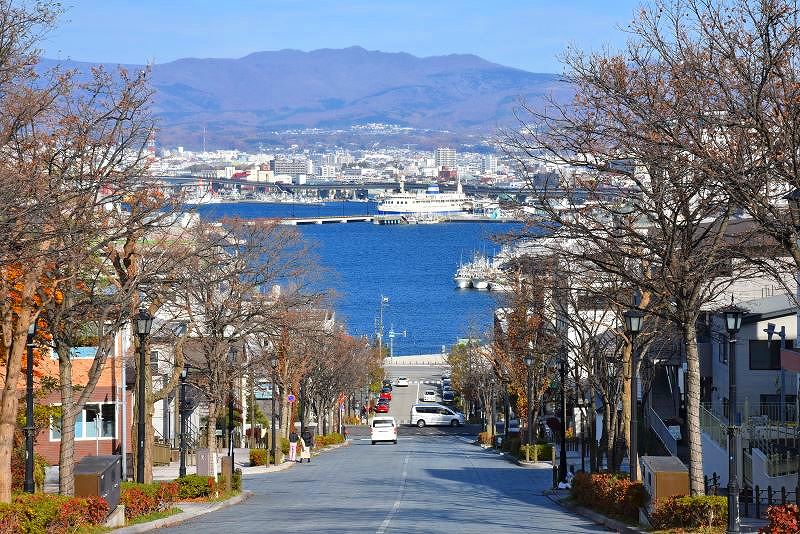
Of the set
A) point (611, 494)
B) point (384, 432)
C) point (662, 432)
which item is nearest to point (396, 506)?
point (611, 494)

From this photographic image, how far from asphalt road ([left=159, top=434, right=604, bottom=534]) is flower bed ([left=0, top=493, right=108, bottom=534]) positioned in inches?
75.1

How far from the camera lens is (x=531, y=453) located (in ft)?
155

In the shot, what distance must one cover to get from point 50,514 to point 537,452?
31.6 metres

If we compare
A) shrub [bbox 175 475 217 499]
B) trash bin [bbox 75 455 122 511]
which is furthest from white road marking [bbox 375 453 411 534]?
trash bin [bbox 75 455 122 511]

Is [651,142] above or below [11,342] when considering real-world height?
above

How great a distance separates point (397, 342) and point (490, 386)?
85.4m

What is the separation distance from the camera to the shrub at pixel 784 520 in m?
14.9

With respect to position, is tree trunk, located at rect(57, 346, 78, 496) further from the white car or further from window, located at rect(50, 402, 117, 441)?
the white car

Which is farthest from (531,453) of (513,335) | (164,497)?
(164,497)

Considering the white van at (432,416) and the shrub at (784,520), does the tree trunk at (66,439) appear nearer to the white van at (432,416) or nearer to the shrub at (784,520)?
the shrub at (784,520)

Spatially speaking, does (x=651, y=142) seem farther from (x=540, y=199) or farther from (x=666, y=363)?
(x=666, y=363)

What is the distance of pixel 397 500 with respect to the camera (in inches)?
1120

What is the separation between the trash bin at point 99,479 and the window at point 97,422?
945 inches

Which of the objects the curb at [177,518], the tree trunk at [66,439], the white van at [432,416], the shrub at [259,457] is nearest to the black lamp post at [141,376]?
the curb at [177,518]
